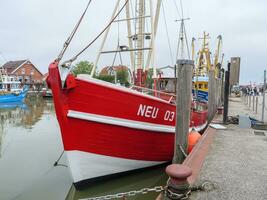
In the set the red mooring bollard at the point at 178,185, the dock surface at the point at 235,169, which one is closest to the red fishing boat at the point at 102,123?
the dock surface at the point at 235,169

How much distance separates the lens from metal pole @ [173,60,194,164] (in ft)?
15.3

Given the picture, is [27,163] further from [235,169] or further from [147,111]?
[235,169]

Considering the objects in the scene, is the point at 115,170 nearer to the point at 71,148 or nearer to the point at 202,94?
the point at 71,148

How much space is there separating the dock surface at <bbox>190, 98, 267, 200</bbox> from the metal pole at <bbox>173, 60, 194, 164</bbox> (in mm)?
520

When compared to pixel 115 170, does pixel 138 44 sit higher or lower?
higher

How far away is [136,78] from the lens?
722cm

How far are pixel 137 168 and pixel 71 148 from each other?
1.68 meters

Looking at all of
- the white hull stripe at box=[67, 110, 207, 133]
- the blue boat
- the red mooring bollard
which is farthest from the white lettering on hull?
the blue boat

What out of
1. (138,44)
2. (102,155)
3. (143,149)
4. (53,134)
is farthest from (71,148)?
(53,134)

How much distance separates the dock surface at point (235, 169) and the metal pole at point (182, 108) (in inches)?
20.5

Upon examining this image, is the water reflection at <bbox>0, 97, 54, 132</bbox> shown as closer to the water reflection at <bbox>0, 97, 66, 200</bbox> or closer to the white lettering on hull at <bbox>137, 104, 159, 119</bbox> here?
the water reflection at <bbox>0, 97, 66, 200</bbox>

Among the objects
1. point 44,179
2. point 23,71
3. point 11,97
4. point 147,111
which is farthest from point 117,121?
point 23,71

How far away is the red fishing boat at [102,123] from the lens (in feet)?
14.2

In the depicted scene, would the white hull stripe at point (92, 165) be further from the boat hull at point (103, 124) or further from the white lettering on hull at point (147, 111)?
the white lettering on hull at point (147, 111)
